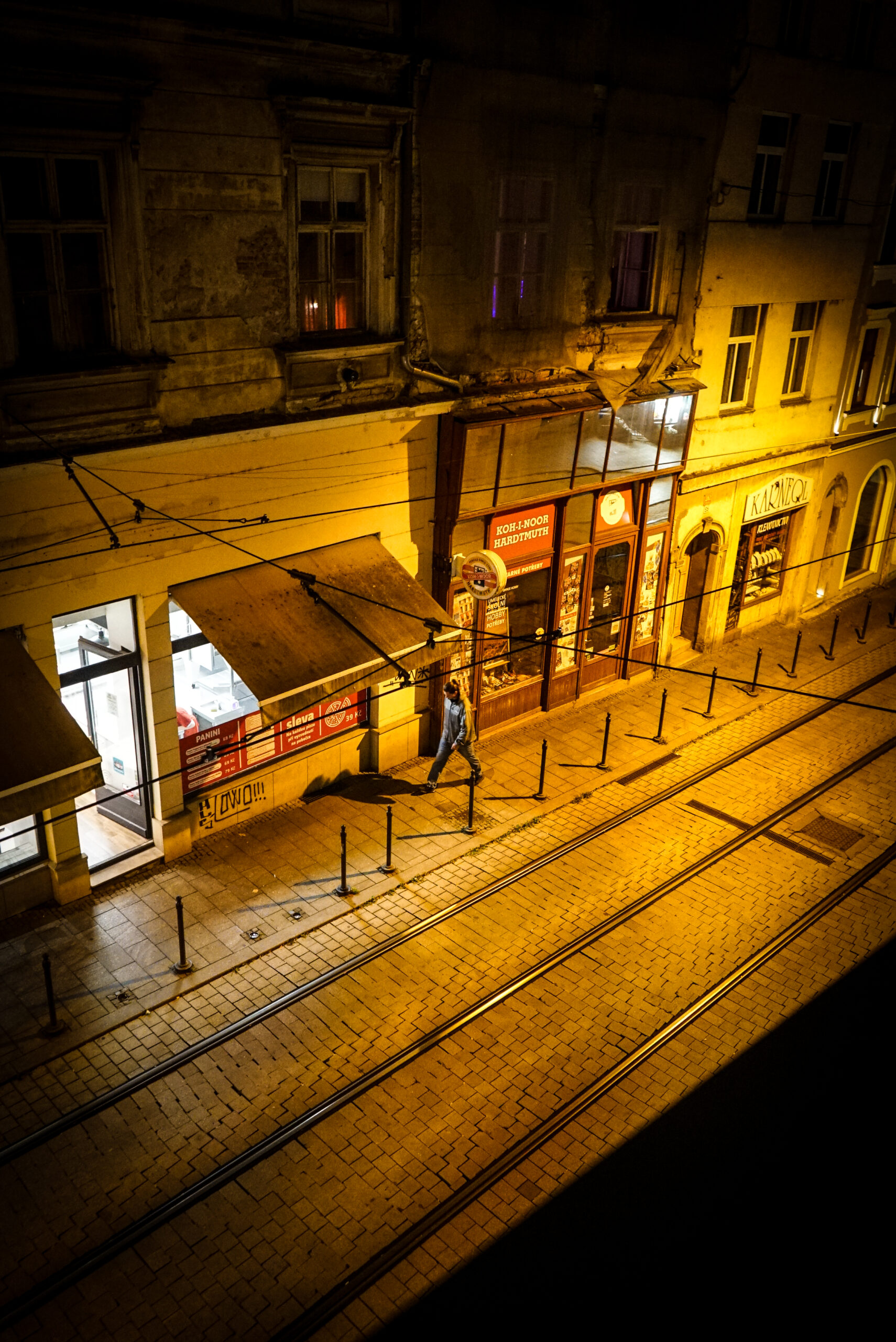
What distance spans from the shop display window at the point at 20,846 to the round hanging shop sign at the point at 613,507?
31.9 feet

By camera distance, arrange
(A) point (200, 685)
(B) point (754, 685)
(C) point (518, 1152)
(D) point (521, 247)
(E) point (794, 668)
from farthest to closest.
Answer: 1. (E) point (794, 668)
2. (B) point (754, 685)
3. (D) point (521, 247)
4. (A) point (200, 685)
5. (C) point (518, 1152)

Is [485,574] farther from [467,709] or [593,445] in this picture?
[593,445]

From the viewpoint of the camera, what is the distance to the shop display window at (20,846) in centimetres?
1096

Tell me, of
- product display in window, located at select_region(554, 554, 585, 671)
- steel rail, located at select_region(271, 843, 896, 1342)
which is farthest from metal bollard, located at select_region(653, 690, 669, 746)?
steel rail, located at select_region(271, 843, 896, 1342)

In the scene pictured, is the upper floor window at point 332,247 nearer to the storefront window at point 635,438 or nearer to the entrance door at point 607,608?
the storefront window at point 635,438

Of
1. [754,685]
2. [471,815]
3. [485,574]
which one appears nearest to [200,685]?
[471,815]

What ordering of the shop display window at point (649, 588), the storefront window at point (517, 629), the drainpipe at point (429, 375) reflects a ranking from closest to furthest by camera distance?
1. the drainpipe at point (429, 375)
2. the storefront window at point (517, 629)
3. the shop display window at point (649, 588)

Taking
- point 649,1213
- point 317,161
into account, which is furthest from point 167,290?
point 649,1213

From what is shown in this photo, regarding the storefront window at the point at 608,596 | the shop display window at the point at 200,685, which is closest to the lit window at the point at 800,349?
the storefront window at the point at 608,596

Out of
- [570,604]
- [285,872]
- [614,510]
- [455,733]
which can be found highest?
[614,510]

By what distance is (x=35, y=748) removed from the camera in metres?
9.37

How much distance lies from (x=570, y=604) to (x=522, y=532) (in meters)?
1.85

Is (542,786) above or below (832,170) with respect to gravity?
below

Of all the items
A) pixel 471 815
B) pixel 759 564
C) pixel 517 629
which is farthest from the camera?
pixel 759 564
